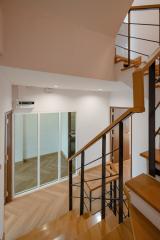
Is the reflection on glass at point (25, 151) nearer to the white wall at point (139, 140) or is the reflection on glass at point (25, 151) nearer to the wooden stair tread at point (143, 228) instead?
the white wall at point (139, 140)

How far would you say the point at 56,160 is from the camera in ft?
15.8

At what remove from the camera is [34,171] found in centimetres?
446

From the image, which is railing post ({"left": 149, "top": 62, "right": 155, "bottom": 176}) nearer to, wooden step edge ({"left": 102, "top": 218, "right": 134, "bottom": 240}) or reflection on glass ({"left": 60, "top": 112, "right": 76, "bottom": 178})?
wooden step edge ({"left": 102, "top": 218, "right": 134, "bottom": 240})

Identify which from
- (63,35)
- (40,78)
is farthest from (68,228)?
(63,35)

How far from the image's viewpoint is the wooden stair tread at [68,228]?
1.90 m

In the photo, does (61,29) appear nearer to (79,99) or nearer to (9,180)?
(79,99)

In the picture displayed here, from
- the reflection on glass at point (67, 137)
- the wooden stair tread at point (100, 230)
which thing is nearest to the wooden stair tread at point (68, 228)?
the wooden stair tread at point (100, 230)

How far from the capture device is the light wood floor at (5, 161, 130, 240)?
2.92m

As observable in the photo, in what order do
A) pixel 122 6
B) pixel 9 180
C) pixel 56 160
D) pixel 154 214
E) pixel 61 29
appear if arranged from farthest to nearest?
pixel 56 160, pixel 9 180, pixel 122 6, pixel 61 29, pixel 154 214

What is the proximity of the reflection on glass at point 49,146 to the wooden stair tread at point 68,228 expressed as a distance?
229cm

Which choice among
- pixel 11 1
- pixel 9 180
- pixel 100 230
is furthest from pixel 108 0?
pixel 9 180

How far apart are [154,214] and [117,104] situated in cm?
460

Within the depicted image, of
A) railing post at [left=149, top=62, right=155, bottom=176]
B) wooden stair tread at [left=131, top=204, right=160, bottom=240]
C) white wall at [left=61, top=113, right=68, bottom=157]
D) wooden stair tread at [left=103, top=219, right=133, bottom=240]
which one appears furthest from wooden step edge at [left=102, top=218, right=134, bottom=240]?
white wall at [left=61, top=113, right=68, bottom=157]

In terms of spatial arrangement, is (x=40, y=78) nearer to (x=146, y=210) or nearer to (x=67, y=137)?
(x=146, y=210)
